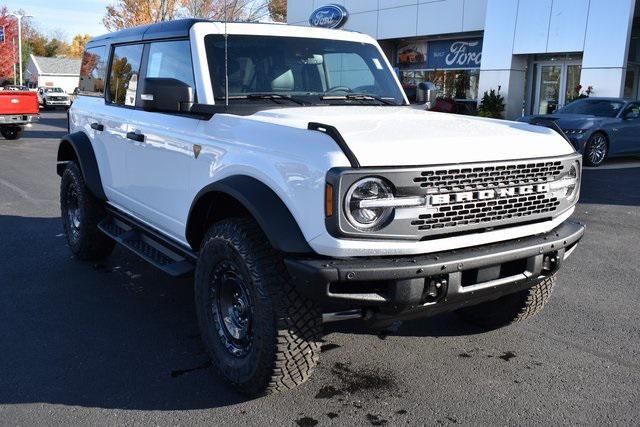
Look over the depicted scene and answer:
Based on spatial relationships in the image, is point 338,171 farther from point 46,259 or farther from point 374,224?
point 46,259

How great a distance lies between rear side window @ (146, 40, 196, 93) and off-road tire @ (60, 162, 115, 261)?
4.77 ft

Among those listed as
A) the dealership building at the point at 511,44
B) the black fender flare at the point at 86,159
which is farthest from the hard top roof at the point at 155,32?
the dealership building at the point at 511,44

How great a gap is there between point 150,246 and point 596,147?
38.3 feet

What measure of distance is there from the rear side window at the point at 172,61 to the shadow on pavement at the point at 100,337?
1.68 meters

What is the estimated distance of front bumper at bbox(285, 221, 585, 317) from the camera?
284cm

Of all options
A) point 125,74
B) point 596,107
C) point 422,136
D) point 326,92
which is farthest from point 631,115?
point 422,136

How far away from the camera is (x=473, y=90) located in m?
26.0

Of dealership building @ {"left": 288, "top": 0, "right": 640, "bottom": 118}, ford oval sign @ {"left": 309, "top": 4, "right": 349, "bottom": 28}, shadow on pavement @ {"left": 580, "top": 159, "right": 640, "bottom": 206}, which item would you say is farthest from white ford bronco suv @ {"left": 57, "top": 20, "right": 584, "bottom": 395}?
ford oval sign @ {"left": 309, "top": 4, "right": 349, "bottom": 28}

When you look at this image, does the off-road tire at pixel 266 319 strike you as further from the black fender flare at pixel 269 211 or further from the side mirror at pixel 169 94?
the side mirror at pixel 169 94

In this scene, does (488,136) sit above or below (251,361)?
above

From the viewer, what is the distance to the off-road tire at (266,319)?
310cm

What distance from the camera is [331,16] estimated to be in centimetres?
2912

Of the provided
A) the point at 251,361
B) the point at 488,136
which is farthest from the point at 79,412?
the point at 488,136

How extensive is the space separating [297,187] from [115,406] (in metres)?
1.51
